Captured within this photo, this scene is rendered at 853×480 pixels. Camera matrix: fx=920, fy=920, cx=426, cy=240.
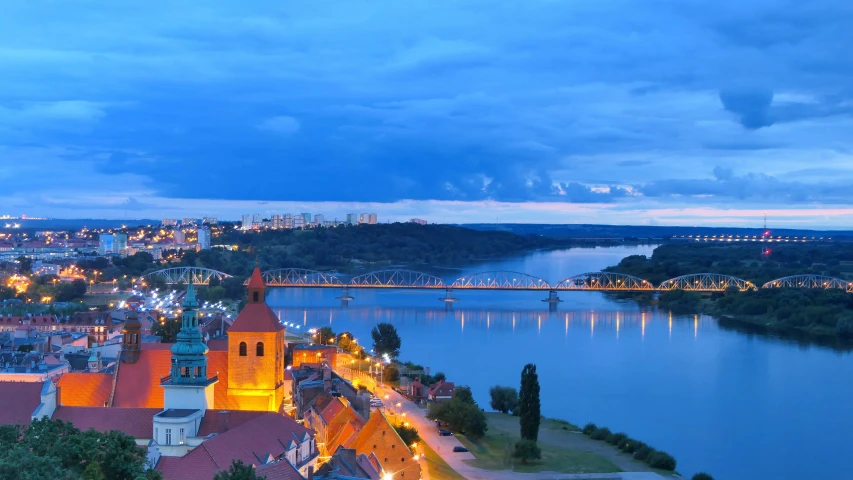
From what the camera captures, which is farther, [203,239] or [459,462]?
[203,239]

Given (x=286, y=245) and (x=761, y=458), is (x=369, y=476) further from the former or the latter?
(x=286, y=245)

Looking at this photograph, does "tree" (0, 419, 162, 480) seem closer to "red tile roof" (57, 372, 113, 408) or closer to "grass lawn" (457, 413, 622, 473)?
"red tile roof" (57, 372, 113, 408)

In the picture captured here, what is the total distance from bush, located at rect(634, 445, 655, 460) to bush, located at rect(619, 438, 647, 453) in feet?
0.58

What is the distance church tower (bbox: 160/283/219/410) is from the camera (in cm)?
1105

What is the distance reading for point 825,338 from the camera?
33969mm

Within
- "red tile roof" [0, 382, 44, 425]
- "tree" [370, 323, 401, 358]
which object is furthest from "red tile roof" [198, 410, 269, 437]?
"tree" [370, 323, 401, 358]

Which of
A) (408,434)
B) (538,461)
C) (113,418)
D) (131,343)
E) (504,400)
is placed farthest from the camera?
(504,400)

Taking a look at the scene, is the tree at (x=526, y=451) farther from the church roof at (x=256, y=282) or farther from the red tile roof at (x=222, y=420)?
the red tile roof at (x=222, y=420)

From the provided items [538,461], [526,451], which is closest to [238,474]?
[526,451]

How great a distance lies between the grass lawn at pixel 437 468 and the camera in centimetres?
1344

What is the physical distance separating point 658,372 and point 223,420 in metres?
17.4

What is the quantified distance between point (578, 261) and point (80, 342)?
63.0 metres

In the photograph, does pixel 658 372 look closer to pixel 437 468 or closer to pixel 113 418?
pixel 437 468

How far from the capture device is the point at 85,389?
40.6 feet
